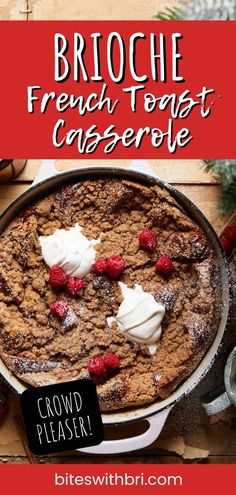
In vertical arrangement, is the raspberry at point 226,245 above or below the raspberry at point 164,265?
above

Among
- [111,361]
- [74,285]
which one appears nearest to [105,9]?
[74,285]

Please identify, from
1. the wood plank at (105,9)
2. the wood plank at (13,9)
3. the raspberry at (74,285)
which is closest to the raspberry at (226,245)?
the raspberry at (74,285)

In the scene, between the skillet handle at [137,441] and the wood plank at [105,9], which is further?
the wood plank at [105,9]

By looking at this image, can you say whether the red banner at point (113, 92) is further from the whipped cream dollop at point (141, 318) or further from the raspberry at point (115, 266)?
the whipped cream dollop at point (141, 318)

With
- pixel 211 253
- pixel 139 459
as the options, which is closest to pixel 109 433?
pixel 139 459

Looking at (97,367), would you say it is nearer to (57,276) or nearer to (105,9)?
(57,276)
